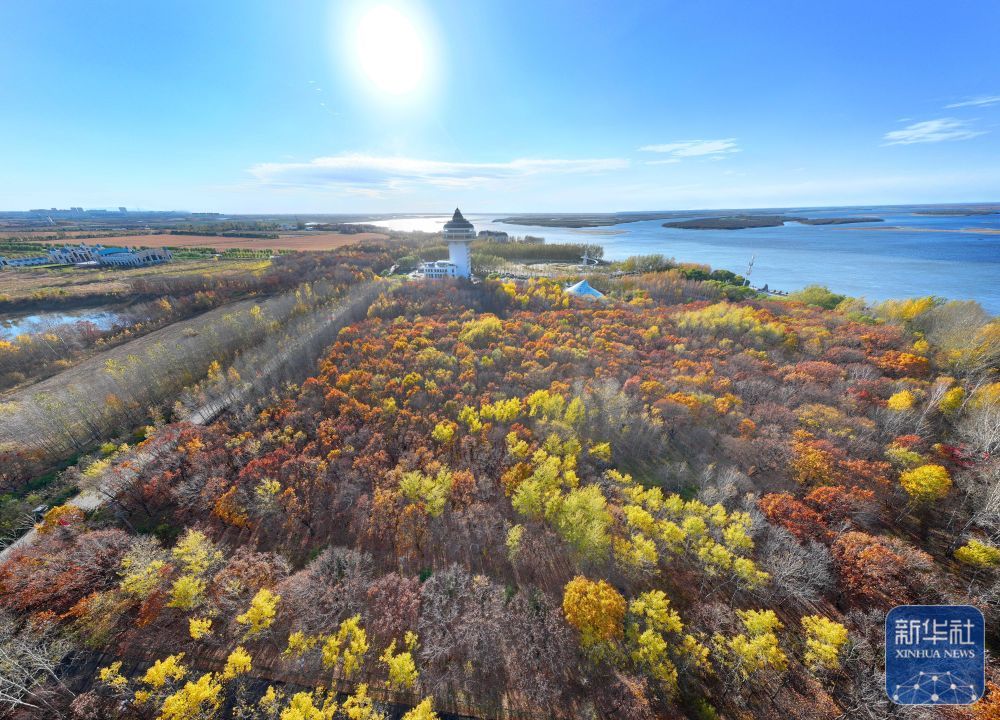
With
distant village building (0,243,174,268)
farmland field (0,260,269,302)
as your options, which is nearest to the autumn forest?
farmland field (0,260,269,302)

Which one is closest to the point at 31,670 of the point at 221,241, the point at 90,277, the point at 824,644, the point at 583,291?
the point at 824,644

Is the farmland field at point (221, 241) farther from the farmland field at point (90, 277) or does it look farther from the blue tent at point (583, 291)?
the blue tent at point (583, 291)

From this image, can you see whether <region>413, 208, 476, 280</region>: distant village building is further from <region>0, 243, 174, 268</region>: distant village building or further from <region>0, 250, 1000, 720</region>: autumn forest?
<region>0, 243, 174, 268</region>: distant village building

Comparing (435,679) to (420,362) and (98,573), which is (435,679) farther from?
(420,362)

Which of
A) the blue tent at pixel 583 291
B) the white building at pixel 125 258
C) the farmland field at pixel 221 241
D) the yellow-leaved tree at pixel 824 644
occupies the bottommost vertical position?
the yellow-leaved tree at pixel 824 644

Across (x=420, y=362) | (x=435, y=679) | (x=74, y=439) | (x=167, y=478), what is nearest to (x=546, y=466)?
(x=435, y=679)

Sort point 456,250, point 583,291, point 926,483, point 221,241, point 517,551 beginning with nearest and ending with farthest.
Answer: point 517,551 < point 926,483 < point 583,291 < point 456,250 < point 221,241

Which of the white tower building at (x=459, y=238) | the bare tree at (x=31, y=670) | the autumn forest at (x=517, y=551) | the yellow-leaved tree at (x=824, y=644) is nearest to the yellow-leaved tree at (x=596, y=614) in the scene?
the autumn forest at (x=517, y=551)

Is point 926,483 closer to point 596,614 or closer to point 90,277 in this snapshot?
point 596,614
